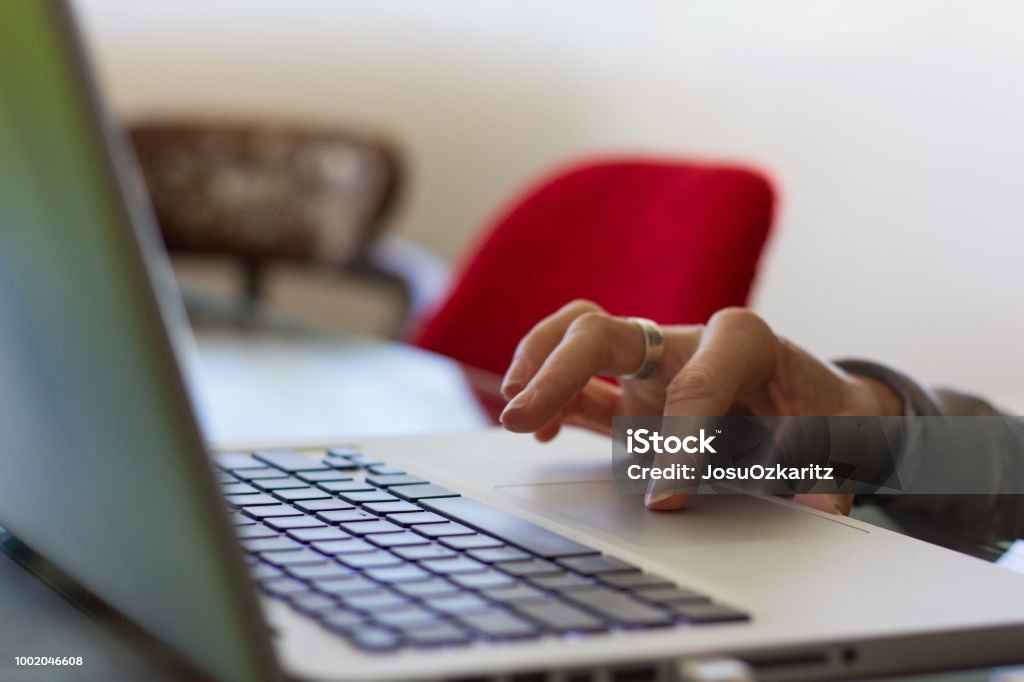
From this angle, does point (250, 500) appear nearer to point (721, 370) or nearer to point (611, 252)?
point (721, 370)

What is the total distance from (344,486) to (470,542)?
0.12 m

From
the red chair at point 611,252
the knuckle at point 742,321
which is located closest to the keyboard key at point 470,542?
the knuckle at point 742,321

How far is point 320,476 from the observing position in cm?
59

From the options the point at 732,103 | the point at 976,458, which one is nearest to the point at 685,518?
the point at 976,458

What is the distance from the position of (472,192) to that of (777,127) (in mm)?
1024

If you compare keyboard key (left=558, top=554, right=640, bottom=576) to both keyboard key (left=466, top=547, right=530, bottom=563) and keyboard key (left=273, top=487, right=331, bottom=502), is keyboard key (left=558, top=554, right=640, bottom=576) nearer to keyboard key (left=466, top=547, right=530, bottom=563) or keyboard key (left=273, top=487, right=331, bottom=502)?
keyboard key (left=466, top=547, right=530, bottom=563)

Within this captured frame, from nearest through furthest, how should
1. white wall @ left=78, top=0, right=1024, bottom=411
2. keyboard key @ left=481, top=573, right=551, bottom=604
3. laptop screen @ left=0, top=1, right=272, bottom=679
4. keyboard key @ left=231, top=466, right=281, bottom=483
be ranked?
1. laptop screen @ left=0, top=1, right=272, bottom=679
2. keyboard key @ left=481, top=573, right=551, bottom=604
3. keyboard key @ left=231, top=466, right=281, bottom=483
4. white wall @ left=78, top=0, right=1024, bottom=411

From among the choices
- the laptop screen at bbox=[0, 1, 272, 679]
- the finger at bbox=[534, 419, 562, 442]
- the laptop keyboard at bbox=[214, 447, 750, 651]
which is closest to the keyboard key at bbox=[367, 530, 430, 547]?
the laptop keyboard at bbox=[214, 447, 750, 651]

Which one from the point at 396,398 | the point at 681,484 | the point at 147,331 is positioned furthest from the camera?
the point at 396,398

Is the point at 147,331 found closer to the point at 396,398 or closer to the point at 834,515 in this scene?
the point at 834,515

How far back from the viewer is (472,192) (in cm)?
342

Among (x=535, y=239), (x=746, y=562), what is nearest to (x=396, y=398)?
(x=535, y=239)

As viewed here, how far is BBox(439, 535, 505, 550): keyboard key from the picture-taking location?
45cm

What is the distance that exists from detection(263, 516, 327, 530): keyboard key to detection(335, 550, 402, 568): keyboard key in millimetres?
56
